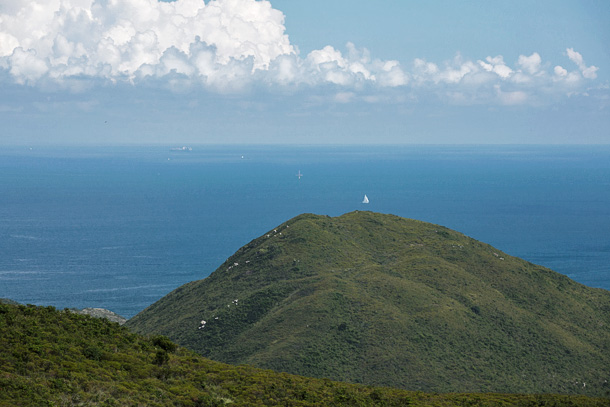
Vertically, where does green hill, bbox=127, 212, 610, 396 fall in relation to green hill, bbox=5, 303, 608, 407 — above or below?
below

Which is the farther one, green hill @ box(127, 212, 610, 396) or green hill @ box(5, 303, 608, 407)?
green hill @ box(127, 212, 610, 396)

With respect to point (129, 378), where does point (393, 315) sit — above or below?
below

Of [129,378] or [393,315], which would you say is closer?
[129,378]

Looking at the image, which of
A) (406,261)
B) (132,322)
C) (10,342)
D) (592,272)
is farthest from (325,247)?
(592,272)

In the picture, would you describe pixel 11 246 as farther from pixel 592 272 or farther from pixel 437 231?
pixel 592 272

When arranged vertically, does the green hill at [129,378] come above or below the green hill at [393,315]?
above
